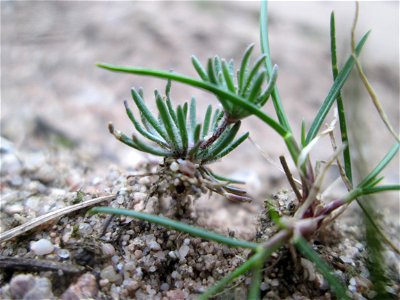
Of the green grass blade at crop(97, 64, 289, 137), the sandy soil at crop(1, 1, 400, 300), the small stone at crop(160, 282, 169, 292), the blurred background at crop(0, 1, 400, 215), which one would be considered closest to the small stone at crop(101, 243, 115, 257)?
the small stone at crop(160, 282, 169, 292)

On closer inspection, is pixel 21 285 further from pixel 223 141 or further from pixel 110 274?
pixel 223 141

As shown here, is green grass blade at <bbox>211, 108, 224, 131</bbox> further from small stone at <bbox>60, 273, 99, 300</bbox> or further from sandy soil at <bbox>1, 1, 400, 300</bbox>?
sandy soil at <bbox>1, 1, 400, 300</bbox>

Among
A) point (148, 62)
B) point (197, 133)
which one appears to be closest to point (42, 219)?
point (197, 133)

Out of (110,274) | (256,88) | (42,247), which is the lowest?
(110,274)

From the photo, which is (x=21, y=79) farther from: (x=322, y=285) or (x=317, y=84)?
(x=322, y=285)

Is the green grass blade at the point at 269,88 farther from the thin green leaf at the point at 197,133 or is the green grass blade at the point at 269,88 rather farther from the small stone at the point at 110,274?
the small stone at the point at 110,274

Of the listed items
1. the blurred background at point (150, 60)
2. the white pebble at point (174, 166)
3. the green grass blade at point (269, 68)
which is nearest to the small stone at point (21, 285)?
the white pebble at point (174, 166)
